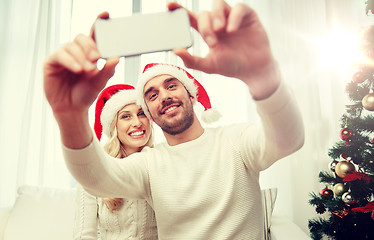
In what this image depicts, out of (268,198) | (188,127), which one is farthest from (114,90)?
(268,198)

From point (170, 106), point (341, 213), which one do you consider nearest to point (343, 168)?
point (341, 213)

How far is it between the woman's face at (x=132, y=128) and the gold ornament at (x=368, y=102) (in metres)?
0.99

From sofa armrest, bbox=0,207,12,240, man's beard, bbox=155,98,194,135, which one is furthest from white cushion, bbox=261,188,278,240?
sofa armrest, bbox=0,207,12,240

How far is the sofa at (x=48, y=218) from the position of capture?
1598 mm

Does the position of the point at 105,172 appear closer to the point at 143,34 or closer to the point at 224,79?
the point at 143,34

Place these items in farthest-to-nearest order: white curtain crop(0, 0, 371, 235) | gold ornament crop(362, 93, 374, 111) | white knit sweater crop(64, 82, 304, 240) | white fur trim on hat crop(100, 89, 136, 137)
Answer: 1. white curtain crop(0, 0, 371, 235)
2. white fur trim on hat crop(100, 89, 136, 137)
3. gold ornament crop(362, 93, 374, 111)
4. white knit sweater crop(64, 82, 304, 240)

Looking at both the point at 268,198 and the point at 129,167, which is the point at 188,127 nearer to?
the point at 129,167

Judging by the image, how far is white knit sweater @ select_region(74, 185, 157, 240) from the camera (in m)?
1.23

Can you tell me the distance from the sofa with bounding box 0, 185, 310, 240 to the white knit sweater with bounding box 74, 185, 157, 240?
19.4 inches

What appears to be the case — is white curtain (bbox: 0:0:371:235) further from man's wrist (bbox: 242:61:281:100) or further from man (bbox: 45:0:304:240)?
man's wrist (bbox: 242:61:281:100)

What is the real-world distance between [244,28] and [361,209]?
45.5 inches

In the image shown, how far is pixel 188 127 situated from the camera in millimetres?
1163

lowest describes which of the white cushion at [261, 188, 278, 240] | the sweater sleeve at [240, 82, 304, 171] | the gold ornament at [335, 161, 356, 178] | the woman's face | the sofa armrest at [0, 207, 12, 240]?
the sofa armrest at [0, 207, 12, 240]

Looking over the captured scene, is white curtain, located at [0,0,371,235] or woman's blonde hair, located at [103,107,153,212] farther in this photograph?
white curtain, located at [0,0,371,235]
